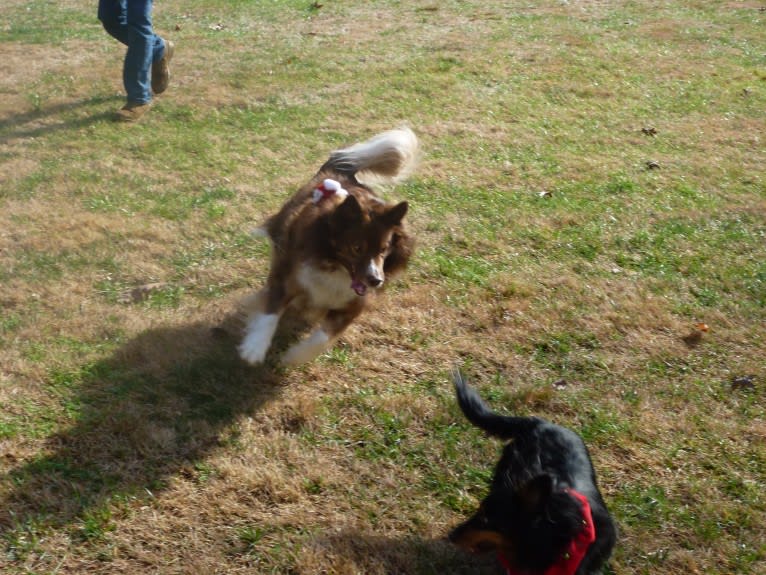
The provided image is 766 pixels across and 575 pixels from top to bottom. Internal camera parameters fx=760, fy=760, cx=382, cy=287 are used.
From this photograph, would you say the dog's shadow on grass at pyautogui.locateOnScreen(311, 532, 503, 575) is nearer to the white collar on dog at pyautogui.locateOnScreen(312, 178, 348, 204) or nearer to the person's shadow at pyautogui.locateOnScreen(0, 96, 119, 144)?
the white collar on dog at pyautogui.locateOnScreen(312, 178, 348, 204)

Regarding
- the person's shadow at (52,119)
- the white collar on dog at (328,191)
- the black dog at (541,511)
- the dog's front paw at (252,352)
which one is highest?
the white collar on dog at (328,191)

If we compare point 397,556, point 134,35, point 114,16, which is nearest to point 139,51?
point 134,35

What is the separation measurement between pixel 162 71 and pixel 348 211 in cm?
522

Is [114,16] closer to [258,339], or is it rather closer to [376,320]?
[376,320]

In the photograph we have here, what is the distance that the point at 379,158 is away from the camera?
497cm

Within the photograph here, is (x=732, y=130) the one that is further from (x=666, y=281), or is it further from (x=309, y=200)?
(x=309, y=200)

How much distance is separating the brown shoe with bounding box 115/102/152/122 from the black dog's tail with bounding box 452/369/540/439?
565 cm

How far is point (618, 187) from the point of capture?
6586 mm

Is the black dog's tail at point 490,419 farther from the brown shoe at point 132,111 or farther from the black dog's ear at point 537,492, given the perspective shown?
the brown shoe at point 132,111

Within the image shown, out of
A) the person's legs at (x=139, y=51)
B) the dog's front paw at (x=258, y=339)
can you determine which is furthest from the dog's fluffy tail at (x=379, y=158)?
the person's legs at (x=139, y=51)

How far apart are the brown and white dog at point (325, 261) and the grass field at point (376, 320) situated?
0.21 m

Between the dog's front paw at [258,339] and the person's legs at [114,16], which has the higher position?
the person's legs at [114,16]

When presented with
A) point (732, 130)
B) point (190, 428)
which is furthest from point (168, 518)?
point (732, 130)

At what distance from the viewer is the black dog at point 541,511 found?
2418 mm
